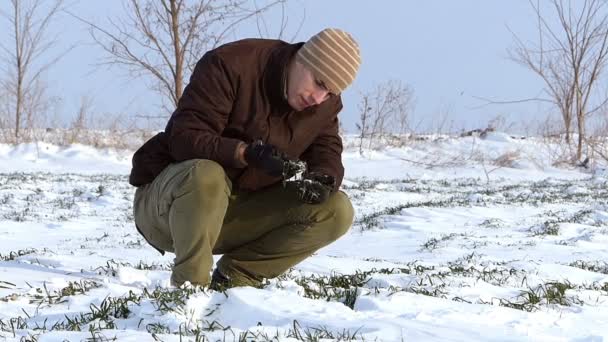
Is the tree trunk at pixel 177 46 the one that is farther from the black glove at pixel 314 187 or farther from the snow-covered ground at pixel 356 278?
the black glove at pixel 314 187

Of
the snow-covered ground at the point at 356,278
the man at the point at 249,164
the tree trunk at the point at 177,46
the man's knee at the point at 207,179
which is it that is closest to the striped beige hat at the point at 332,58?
the man at the point at 249,164

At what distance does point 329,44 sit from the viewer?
137 inches

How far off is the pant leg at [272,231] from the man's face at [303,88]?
1.70 ft

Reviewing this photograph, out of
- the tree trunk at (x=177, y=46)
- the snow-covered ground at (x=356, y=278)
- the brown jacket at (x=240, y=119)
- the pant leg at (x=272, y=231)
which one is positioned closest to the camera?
A: the snow-covered ground at (x=356, y=278)

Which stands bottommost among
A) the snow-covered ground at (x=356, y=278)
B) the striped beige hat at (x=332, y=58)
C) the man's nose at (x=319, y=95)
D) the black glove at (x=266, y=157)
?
the snow-covered ground at (x=356, y=278)

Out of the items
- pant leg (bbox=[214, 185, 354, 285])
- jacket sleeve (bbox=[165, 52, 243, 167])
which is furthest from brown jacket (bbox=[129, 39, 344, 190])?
pant leg (bbox=[214, 185, 354, 285])

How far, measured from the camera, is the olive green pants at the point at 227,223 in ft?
11.5

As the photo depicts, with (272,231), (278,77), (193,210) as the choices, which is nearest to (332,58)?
(278,77)

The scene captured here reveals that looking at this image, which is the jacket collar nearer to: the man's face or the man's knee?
the man's face

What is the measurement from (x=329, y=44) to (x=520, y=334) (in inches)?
62.5

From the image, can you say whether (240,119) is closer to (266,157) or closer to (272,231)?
(266,157)

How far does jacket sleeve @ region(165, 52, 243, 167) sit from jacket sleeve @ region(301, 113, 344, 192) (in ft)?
1.83

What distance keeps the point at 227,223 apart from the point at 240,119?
0.59 m

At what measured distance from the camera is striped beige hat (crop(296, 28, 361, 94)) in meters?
3.45
